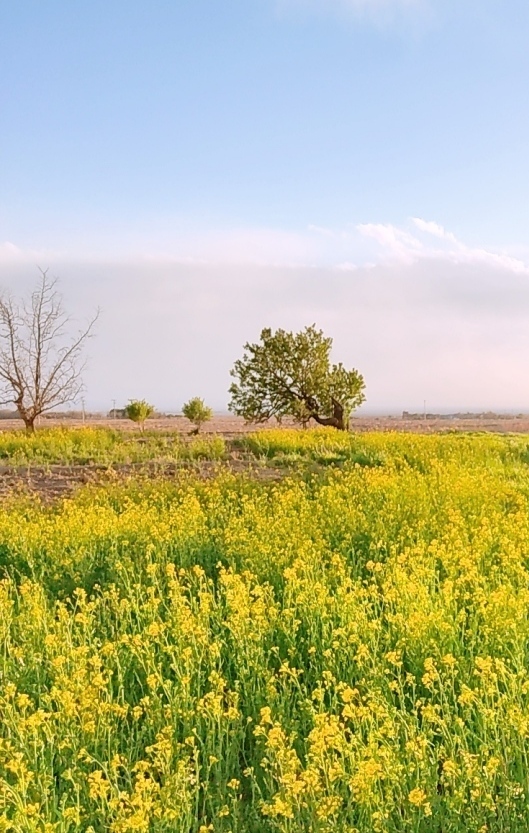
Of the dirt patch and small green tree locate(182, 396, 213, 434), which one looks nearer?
the dirt patch

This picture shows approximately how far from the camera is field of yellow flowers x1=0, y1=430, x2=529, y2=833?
2574 mm

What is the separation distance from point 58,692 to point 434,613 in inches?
85.7

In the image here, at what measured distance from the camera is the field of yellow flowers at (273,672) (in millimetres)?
2574

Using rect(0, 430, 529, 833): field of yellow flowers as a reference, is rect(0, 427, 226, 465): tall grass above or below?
above

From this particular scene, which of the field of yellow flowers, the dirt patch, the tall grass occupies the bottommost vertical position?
the field of yellow flowers

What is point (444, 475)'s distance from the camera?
32.2ft

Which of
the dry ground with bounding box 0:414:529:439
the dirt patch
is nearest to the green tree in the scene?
the dry ground with bounding box 0:414:529:439

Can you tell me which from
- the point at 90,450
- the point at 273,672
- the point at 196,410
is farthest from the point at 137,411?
the point at 273,672

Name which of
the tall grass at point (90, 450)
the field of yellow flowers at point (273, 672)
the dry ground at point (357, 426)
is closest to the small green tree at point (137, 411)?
the dry ground at point (357, 426)

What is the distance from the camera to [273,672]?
3.96 meters

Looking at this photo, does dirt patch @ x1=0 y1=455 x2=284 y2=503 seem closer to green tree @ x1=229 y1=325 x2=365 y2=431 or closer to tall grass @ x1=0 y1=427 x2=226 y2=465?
tall grass @ x1=0 y1=427 x2=226 y2=465

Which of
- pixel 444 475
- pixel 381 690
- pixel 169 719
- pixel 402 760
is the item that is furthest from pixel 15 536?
pixel 444 475

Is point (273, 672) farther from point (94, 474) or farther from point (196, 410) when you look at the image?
point (196, 410)

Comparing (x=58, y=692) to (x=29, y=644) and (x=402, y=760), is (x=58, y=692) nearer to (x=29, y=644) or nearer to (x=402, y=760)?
(x=29, y=644)
